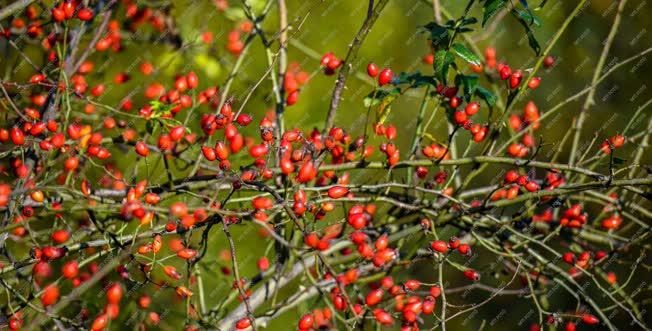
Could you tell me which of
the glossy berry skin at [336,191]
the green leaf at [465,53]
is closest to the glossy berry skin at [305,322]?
the glossy berry skin at [336,191]

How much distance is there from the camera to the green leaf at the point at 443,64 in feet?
6.18

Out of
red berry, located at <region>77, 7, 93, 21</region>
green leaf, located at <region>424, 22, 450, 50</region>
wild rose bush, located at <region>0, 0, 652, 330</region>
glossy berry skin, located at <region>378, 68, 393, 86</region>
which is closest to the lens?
wild rose bush, located at <region>0, 0, 652, 330</region>

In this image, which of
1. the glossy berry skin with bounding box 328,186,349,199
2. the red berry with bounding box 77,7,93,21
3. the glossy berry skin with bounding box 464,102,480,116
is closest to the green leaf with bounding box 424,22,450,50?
the glossy berry skin with bounding box 464,102,480,116

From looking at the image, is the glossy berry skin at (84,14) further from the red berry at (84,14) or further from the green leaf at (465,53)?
the green leaf at (465,53)

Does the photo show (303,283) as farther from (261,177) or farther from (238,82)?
(238,82)

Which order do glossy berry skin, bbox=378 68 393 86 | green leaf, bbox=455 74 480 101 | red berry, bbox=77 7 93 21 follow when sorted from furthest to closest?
red berry, bbox=77 7 93 21 → glossy berry skin, bbox=378 68 393 86 → green leaf, bbox=455 74 480 101

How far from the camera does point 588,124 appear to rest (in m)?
5.56

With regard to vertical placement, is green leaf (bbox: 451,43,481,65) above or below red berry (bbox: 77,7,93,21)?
below

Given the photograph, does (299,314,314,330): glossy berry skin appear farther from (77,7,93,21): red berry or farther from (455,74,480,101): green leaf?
(77,7,93,21): red berry

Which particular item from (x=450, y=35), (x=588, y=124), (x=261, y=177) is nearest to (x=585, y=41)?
(x=588, y=124)

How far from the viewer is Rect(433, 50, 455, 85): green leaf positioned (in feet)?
6.18

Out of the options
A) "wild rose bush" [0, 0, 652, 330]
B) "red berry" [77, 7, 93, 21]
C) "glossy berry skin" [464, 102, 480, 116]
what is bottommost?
"wild rose bush" [0, 0, 652, 330]

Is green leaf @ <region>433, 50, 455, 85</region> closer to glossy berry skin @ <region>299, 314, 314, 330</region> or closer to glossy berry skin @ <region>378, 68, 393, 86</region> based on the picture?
glossy berry skin @ <region>378, 68, 393, 86</region>

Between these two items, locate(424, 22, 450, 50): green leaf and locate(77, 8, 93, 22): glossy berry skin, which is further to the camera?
locate(77, 8, 93, 22): glossy berry skin
